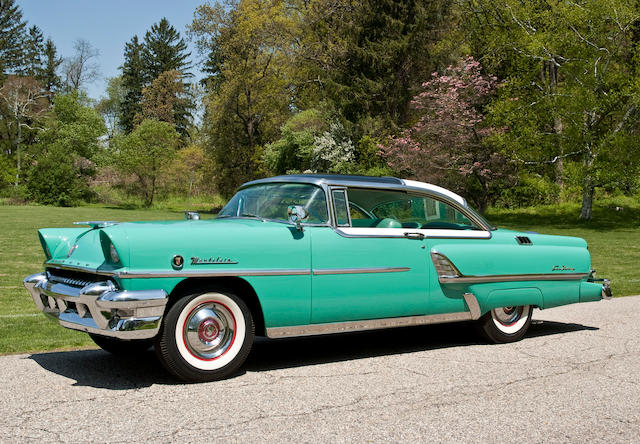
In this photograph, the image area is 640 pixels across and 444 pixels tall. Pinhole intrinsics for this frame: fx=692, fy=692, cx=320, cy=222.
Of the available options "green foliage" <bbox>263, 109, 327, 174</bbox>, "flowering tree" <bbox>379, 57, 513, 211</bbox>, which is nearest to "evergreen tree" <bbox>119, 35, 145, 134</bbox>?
"green foliage" <bbox>263, 109, 327, 174</bbox>

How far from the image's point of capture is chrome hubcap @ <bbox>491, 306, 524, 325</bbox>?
22.3ft

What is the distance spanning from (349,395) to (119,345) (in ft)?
7.60

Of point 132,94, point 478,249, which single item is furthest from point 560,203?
point 132,94

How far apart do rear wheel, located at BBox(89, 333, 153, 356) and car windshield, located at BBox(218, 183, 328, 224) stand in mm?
1363

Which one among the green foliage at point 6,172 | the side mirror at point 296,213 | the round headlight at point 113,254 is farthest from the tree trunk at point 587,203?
the green foliage at point 6,172

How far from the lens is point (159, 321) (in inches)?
186

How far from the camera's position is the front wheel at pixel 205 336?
4887mm

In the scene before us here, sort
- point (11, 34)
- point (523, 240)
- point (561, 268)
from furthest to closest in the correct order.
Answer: point (11, 34) < point (561, 268) < point (523, 240)

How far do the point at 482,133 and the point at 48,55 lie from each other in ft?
201

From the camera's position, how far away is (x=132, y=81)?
8256cm

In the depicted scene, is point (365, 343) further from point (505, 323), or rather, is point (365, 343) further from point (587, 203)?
point (587, 203)

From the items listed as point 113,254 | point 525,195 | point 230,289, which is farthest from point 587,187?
point 113,254

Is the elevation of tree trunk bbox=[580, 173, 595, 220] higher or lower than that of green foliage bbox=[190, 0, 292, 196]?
lower

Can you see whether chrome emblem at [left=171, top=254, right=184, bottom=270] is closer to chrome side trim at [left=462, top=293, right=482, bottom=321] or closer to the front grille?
the front grille
